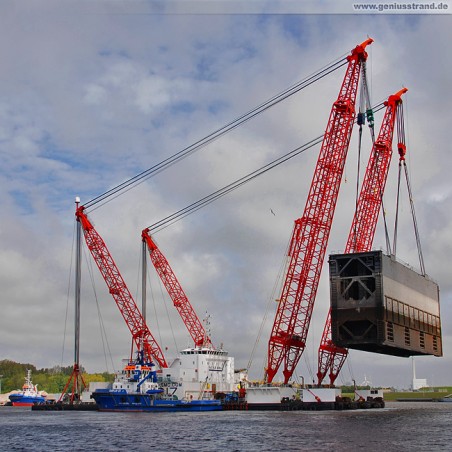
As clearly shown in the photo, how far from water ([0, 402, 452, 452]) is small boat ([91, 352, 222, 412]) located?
1917 cm

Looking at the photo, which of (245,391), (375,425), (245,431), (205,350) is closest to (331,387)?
(245,391)

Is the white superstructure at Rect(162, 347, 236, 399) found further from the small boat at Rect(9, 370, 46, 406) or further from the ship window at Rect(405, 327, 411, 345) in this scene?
the small boat at Rect(9, 370, 46, 406)

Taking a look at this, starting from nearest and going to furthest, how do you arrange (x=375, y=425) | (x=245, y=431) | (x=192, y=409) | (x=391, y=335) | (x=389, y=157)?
(x=245, y=431) < (x=375, y=425) < (x=391, y=335) < (x=192, y=409) < (x=389, y=157)

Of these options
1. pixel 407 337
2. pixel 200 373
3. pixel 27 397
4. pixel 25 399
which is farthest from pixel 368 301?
pixel 25 399

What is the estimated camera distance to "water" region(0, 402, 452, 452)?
4788 centimetres

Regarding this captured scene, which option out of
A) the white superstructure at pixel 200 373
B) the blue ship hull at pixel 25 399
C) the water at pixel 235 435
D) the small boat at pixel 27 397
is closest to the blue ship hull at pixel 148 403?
the white superstructure at pixel 200 373

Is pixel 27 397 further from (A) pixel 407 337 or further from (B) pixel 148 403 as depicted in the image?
(A) pixel 407 337

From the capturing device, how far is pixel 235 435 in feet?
183

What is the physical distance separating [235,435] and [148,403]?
39765 millimetres

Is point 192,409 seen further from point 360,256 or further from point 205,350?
point 360,256

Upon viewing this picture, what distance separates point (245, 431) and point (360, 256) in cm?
1934

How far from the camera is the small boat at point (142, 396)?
93438mm

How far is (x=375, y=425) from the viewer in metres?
63.8

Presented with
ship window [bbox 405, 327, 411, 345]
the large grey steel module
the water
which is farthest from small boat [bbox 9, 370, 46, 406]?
ship window [bbox 405, 327, 411, 345]
